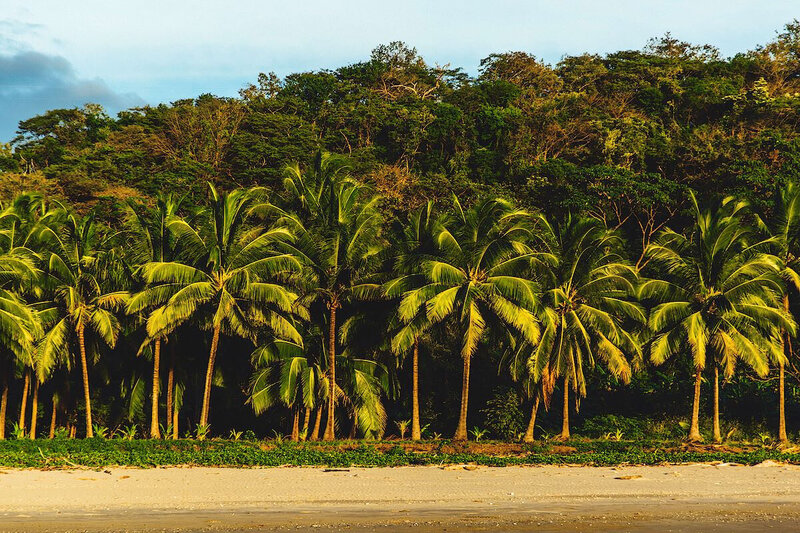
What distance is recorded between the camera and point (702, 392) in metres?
31.8

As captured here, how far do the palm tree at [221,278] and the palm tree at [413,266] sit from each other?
129 inches

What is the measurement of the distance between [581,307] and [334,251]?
8.17 m

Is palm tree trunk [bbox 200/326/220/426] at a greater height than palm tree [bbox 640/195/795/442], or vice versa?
palm tree [bbox 640/195/795/442]

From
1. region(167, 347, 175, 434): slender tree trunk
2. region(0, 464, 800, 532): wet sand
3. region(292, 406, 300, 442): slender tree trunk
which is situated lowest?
region(0, 464, 800, 532): wet sand

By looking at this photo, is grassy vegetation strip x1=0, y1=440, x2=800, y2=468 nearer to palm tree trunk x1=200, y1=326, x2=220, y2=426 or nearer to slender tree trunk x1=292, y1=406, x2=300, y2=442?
palm tree trunk x1=200, y1=326, x2=220, y2=426

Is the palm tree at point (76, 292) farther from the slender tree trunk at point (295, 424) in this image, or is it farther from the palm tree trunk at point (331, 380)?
the palm tree trunk at point (331, 380)

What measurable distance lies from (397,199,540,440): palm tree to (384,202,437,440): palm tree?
0.13m

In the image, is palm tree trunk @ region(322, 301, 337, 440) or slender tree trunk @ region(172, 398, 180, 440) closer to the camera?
palm tree trunk @ region(322, 301, 337, 440)

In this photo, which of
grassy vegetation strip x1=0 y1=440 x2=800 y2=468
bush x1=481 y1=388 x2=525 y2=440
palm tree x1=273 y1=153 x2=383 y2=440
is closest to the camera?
grassy vegetation strip x1=0 y1=440 x2=800 y2=468

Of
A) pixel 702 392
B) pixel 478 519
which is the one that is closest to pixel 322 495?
pixel 478 519

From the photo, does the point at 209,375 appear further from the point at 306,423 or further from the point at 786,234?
the point at 786,234

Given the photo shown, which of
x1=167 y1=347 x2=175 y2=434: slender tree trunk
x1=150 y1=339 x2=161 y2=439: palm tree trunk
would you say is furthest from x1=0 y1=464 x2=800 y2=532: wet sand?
x1=167 y1=347 x2=175 y2=434: slender tree trunk

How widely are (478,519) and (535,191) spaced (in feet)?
95.7

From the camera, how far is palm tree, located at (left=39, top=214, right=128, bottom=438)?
26344 millimetres
